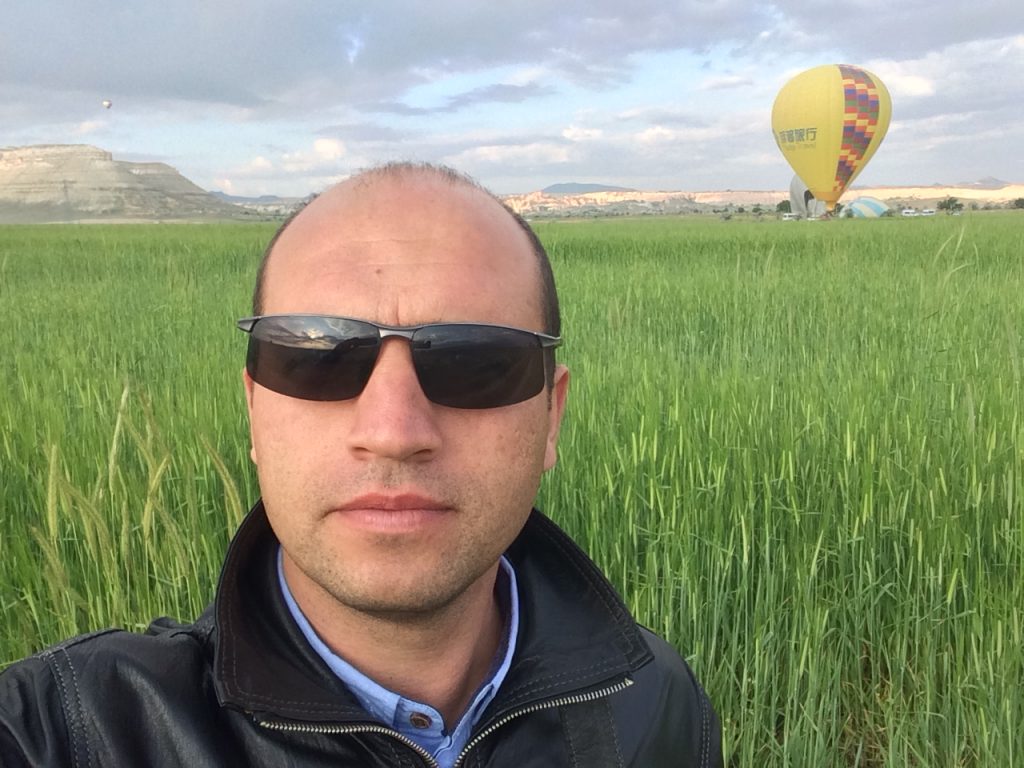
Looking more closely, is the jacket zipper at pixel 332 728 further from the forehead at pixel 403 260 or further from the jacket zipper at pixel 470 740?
the forehead at pixel 403 260

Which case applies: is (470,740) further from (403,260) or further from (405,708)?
(403,260)

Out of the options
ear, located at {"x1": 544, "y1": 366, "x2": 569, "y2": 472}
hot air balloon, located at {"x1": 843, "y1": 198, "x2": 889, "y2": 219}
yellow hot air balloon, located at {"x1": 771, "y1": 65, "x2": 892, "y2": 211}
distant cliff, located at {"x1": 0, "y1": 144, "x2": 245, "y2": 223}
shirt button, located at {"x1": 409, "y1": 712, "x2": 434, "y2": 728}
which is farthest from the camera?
distant cliff, located at {"x1": 0, "y1": 144, "x2": 245, "y2": 223}

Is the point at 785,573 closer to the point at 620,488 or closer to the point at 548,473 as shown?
the point at 620,488

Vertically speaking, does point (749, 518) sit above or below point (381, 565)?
below

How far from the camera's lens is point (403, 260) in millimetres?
905

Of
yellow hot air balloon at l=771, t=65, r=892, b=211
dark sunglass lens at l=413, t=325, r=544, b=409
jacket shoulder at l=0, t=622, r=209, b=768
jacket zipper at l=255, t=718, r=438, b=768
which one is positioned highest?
yellow hot air balloon at l=771, t=65, r=892, b=211

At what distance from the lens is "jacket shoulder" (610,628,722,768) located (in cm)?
102

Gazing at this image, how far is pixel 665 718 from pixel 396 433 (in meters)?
0.57

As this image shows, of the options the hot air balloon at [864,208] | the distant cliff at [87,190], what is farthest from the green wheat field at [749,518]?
the distant cliff at [87,190]

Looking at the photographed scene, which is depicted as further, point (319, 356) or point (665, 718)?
point (665, 718)

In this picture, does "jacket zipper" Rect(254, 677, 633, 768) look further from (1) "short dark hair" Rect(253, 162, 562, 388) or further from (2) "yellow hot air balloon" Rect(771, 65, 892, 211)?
(2) "yellow hot air balloon" Rect(771, 65, 892, 211)

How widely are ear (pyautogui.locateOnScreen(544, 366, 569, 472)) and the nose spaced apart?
0.69 ft

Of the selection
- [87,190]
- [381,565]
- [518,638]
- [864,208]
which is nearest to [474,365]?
[381,565]

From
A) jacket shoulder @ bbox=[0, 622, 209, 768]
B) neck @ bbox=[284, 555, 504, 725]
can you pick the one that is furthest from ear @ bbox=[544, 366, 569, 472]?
jacket shoulder @ bbox=[0, 622, 209, 768]
